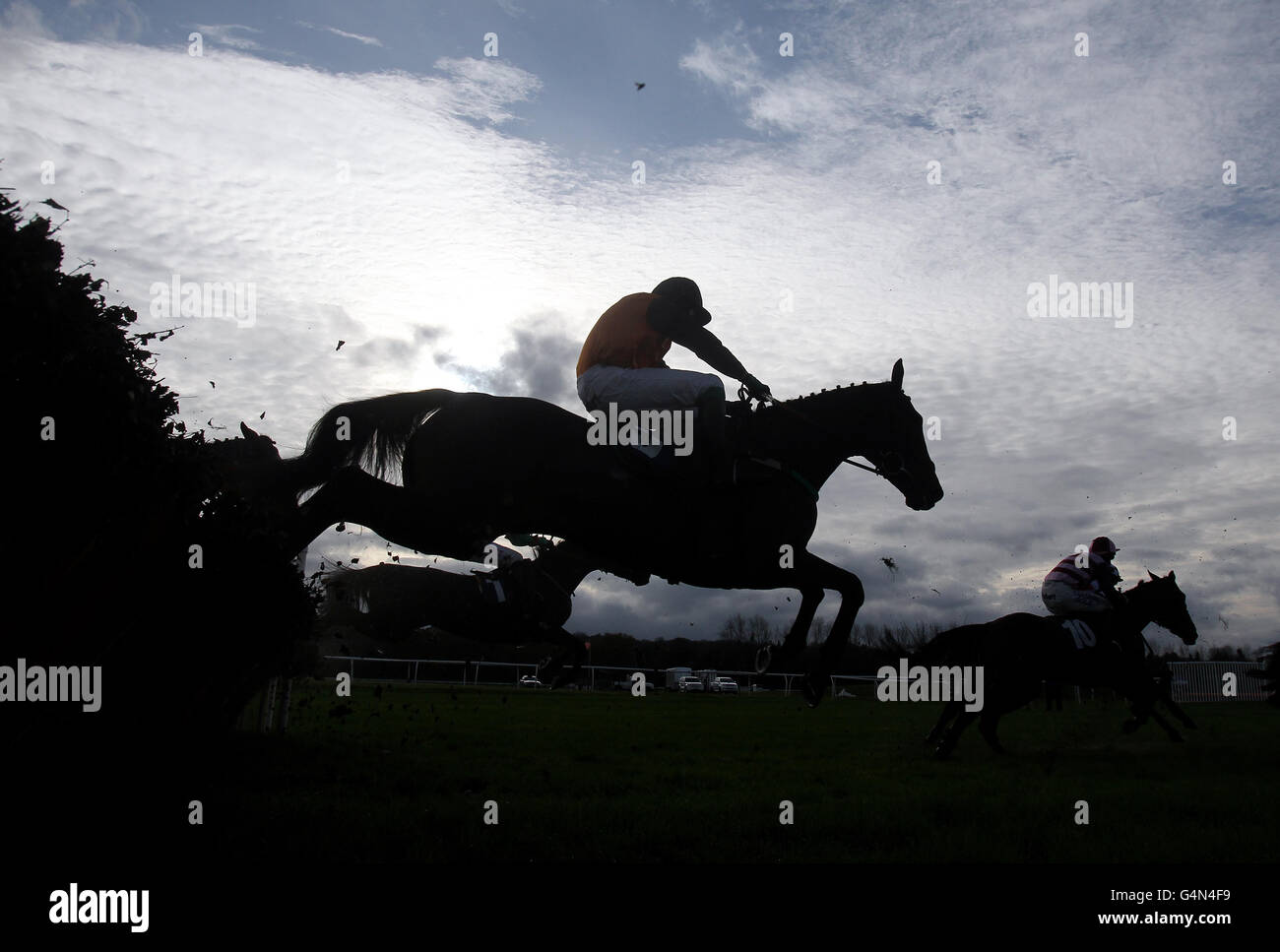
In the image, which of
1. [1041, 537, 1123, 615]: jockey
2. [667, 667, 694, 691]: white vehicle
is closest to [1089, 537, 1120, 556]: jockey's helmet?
[1041, 537, 1123, 615]: jockey

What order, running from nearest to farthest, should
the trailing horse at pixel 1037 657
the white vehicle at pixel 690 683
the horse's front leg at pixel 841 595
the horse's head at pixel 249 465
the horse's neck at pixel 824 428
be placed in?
the horse's head at pixel 249 465 < the horse's front leg at pixel 841 595 < the horse's neck at pixel 824 428 < the trailing horse at pixel 1037 657 < the white vehicle at pixel 690 683

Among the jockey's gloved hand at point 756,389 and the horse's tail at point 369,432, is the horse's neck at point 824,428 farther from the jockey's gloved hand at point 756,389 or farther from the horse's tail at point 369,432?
the horse's tail at point 369,432

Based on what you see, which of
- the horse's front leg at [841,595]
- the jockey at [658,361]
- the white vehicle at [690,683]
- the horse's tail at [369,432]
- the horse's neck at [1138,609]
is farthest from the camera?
the white vehicle at [690,683]

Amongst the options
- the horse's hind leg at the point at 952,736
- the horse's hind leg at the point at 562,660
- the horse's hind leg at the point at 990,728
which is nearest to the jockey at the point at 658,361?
the horse's hind leg at the point at 562,660

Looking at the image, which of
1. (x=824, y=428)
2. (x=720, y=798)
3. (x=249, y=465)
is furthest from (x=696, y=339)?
(x=720, y=798)

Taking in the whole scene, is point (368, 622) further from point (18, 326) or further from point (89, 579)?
point (18, 326)

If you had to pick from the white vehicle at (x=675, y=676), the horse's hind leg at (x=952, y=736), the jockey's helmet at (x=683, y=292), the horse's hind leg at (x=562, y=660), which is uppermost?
the jockey's helmet at (x=683, y=292)

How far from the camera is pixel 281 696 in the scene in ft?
36.3

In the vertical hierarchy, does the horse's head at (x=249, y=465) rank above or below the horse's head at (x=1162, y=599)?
above

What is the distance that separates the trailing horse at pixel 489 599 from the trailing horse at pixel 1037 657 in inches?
259

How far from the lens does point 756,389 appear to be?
19.5ft

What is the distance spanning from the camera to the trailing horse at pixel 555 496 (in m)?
4.98

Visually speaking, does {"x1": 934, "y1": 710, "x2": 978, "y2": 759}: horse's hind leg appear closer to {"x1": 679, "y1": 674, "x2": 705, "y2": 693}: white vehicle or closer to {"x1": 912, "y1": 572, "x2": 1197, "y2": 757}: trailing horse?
{"x1": 912, "y1": 572, "x2": 1197, "y2": 757}: trailing horse

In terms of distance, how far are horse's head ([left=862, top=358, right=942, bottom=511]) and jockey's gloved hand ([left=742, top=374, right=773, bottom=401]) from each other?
3.43 ft
